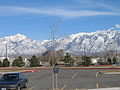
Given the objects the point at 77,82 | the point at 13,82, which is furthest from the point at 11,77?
the point at 77,82

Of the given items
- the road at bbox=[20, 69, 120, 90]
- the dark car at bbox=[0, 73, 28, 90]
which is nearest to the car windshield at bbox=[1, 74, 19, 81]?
the dark car at bbox=[0, 73, 28, 90]

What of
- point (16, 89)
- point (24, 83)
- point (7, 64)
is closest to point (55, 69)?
point (16, 89)

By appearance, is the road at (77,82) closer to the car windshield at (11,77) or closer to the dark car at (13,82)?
the dark car at (13,82)

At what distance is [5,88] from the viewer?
17.5 meters

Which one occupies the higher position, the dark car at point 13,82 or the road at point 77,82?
the dark car at point 13,82

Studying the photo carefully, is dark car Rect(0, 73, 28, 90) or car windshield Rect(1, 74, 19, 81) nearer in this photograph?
dark car Rect(0, 73, 28, 90)

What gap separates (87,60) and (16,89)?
53.3 meters

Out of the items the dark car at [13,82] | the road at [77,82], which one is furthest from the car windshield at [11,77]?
the road at [77,82]

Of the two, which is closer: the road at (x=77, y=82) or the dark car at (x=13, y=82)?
the dark car at (x=13, y=82)

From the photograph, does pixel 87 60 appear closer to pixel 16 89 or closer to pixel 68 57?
pixel 68 57

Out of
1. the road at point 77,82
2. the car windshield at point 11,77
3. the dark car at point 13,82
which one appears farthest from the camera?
the road at point 77,82

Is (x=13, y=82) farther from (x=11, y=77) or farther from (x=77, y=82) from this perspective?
(x=77, y=82)

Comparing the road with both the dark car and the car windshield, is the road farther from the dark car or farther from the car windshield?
the car windshield

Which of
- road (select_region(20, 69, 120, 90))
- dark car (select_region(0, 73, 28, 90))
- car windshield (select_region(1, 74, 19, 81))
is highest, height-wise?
car windshield (select_region(1, 74, 19, 81))
